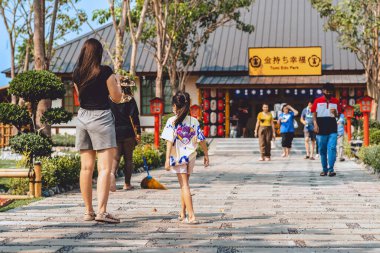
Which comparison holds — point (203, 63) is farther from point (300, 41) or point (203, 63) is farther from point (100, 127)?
point (100, 127)

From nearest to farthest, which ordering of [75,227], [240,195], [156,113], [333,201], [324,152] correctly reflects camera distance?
[75,227] < [333,201] < [240,195] < [324,152] < [156,113]

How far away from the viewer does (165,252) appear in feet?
19.1

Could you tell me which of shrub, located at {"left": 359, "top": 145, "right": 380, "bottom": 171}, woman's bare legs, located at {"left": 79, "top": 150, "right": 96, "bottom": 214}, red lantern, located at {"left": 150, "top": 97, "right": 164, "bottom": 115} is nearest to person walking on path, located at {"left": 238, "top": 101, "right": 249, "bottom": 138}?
red lantern, located at {"left": 150, "top": 97, "right": 164, "bottom": 115}

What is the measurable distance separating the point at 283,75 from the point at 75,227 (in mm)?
26143

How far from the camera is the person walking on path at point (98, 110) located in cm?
743

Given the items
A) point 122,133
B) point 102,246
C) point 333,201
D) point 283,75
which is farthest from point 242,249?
point 283,75

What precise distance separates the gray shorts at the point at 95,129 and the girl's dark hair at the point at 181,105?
72cm

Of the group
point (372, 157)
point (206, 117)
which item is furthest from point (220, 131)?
point (372, 157)

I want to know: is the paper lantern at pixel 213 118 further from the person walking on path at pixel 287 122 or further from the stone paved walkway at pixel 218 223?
the stone paved walkway at pixel 218 223

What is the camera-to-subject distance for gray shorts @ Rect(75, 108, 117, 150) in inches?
295

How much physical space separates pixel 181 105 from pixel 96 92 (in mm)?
935

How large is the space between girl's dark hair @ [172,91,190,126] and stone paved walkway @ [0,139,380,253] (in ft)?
3.68

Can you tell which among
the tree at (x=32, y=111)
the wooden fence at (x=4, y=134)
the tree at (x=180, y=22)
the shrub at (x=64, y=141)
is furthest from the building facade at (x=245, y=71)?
the tree at (x=32, y=111)

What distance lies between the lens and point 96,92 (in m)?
7.49
